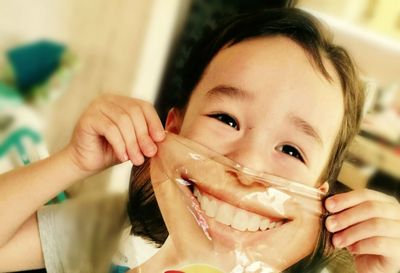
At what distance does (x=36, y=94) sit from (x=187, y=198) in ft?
1.58

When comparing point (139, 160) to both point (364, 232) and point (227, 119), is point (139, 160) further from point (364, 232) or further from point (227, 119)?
point (364, 232)

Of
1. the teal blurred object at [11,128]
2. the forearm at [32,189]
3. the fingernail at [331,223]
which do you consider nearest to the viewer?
the fingernail at [331,223]

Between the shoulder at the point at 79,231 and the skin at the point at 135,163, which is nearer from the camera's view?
the skin at the point at 135,163

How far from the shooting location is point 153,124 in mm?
383

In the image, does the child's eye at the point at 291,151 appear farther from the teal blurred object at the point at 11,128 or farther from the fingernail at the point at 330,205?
the teal blurred object at the point at 11,128

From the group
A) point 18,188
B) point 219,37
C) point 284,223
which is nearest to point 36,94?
point 18,188

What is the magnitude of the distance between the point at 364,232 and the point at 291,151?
8cm

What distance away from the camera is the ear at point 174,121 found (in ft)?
1.35

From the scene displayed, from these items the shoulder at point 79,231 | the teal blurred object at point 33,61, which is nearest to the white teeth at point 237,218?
the shoulder at point 79,231

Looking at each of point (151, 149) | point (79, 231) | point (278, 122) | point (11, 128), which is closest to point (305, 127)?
point (278, 122)

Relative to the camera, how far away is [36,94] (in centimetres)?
74

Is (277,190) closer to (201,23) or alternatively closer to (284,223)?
(284,223)

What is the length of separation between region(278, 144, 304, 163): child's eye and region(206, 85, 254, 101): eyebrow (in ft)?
0.15

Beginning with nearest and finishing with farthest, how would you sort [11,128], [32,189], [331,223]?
[331,223], [32,189], [11,128]
